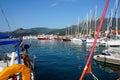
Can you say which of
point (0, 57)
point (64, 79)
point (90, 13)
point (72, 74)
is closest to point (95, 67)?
point (72, 74)

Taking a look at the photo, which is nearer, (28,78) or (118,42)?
(28,78)

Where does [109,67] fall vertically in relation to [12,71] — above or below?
below

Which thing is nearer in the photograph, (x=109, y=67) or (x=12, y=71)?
(x=12, y=71)

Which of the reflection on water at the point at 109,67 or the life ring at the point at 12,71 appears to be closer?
the life ring at the point at 12,71

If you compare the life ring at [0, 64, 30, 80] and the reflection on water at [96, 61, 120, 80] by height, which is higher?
the life ring at [0, 64, 30, 80]

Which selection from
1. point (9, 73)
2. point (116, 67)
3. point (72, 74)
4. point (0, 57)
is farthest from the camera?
point (116, 67)

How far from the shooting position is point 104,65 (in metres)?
33.2

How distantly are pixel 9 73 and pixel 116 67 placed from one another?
24.8 m

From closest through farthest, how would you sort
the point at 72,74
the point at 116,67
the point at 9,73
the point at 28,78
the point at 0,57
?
the point at 9,73 < the point at 28,78 < the point at 0,57 < the point at 72,74 < the point at 116,67

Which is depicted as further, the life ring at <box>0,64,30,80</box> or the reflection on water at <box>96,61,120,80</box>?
the reflection on water at <box>96,61,120,80</box>

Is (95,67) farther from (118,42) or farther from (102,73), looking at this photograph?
(118,42)

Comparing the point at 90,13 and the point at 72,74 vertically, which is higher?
the point at 90,13

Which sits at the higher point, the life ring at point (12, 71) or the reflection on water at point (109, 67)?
the life ring at point (12, 71)

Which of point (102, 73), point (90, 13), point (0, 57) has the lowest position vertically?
point (102, 73)
